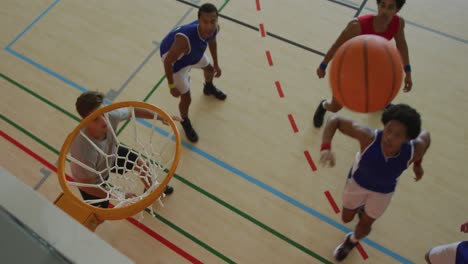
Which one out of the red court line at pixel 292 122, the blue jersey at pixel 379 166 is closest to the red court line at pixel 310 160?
the red court line at pixel 292 122

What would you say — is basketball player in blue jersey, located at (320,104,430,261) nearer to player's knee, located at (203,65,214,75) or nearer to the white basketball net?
the white basketball net

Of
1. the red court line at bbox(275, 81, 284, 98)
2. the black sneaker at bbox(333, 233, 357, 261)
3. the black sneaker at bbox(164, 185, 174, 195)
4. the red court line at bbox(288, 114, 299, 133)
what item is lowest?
the black sneaker at bbox(164, 185, 174, 195)

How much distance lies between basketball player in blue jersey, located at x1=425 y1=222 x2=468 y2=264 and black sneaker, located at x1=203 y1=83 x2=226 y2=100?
2434 millimetres

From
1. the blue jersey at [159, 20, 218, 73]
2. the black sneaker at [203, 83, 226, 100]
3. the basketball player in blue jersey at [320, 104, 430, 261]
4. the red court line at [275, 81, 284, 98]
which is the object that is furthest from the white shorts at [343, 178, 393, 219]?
the black sneaker at [203, 83, 226, 100]

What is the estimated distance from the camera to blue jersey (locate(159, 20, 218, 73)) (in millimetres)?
3305

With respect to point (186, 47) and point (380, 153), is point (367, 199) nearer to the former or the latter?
point (380, 153)

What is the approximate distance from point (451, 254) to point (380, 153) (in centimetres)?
85

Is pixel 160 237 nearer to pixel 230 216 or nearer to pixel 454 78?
pixel 230 216

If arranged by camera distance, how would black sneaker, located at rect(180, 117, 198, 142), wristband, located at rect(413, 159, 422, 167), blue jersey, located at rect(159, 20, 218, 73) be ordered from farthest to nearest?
black sneaker, located at rect(180, 117, 198, 142), blue jersey, located at rect(159, 20, 218, 73), wristband, located at rect(413, 159, 422, 167)

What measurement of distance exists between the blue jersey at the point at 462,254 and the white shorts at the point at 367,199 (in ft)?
1.75

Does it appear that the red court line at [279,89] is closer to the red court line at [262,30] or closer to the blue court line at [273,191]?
the red court line at [262,30]

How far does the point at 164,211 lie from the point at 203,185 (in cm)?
43

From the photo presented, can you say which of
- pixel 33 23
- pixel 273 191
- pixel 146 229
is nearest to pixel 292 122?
pixel 273 191

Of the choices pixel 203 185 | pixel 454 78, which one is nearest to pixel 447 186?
pixel 454 78
